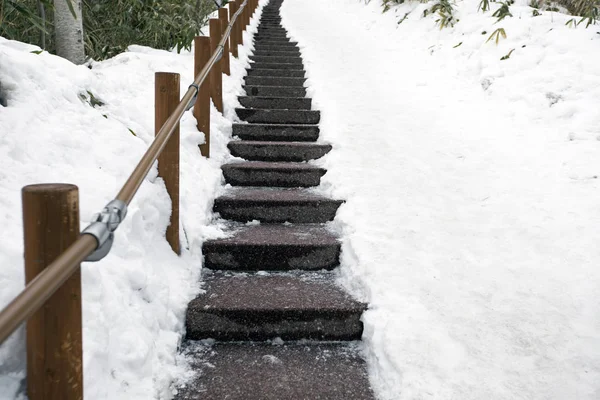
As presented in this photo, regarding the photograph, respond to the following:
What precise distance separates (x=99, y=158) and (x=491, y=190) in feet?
7.91

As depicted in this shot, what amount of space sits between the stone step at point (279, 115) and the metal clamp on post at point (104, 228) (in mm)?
3378

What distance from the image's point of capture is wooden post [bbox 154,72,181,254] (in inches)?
92.4

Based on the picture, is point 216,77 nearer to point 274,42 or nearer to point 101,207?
point 101,207

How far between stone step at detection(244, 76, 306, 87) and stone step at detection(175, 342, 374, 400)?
3.99 meters

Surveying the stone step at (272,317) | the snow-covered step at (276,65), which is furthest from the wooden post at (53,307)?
the snow-covered step at (276,65)

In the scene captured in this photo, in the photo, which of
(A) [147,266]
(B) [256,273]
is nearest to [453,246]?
(B) [256,273]

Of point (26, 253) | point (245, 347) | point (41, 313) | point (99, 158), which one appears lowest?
Result: point (245, 347)

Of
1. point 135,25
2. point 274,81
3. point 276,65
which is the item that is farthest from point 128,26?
point 276,65

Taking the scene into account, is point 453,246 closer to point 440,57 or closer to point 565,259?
point 565,259

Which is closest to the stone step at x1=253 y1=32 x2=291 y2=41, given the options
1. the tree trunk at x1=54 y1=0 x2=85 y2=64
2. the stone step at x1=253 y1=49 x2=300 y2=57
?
the stone step at x1=253 y1=49 x2=300 y2=57

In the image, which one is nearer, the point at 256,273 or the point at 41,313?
the point at 41,313

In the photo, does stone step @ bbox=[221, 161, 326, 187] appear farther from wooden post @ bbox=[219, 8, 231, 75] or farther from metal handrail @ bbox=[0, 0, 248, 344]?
metal handrail @ bbox=[0, 0, 248, 344]

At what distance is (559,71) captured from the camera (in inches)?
160

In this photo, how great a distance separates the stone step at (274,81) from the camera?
5.56 m
